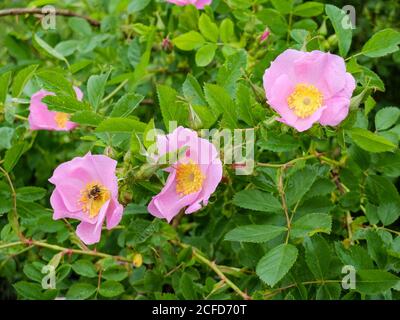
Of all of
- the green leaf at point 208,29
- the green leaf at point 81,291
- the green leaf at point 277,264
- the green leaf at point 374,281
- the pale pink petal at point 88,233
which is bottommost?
the green leaf at point 81,291

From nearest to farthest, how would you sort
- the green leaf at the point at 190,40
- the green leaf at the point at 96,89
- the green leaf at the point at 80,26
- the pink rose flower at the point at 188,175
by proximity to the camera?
the pink rose flower at the point at 188,175
the green leaf at the point at 96,89
the green leaf at the point at 190,40
the green leaf at the point at 80,26

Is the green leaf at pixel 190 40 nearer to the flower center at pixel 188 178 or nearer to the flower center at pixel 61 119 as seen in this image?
the flower center at pixel 61 119

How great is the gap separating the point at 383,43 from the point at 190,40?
0.40 meters

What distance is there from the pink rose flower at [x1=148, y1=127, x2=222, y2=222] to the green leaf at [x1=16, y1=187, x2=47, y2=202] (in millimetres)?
349

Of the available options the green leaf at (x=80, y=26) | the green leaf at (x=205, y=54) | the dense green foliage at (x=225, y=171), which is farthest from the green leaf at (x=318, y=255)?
the green leaf at (x=80, y=26)

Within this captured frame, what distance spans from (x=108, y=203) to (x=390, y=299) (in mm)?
491

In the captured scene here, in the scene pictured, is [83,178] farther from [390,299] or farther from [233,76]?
[390,299]

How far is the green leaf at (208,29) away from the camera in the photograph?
1272 millimetres

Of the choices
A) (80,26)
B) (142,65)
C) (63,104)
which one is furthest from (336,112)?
(80,26)

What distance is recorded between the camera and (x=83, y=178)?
92 cm

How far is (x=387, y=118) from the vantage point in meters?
1.20

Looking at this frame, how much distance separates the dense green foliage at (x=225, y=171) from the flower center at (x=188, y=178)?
1.4 inches
